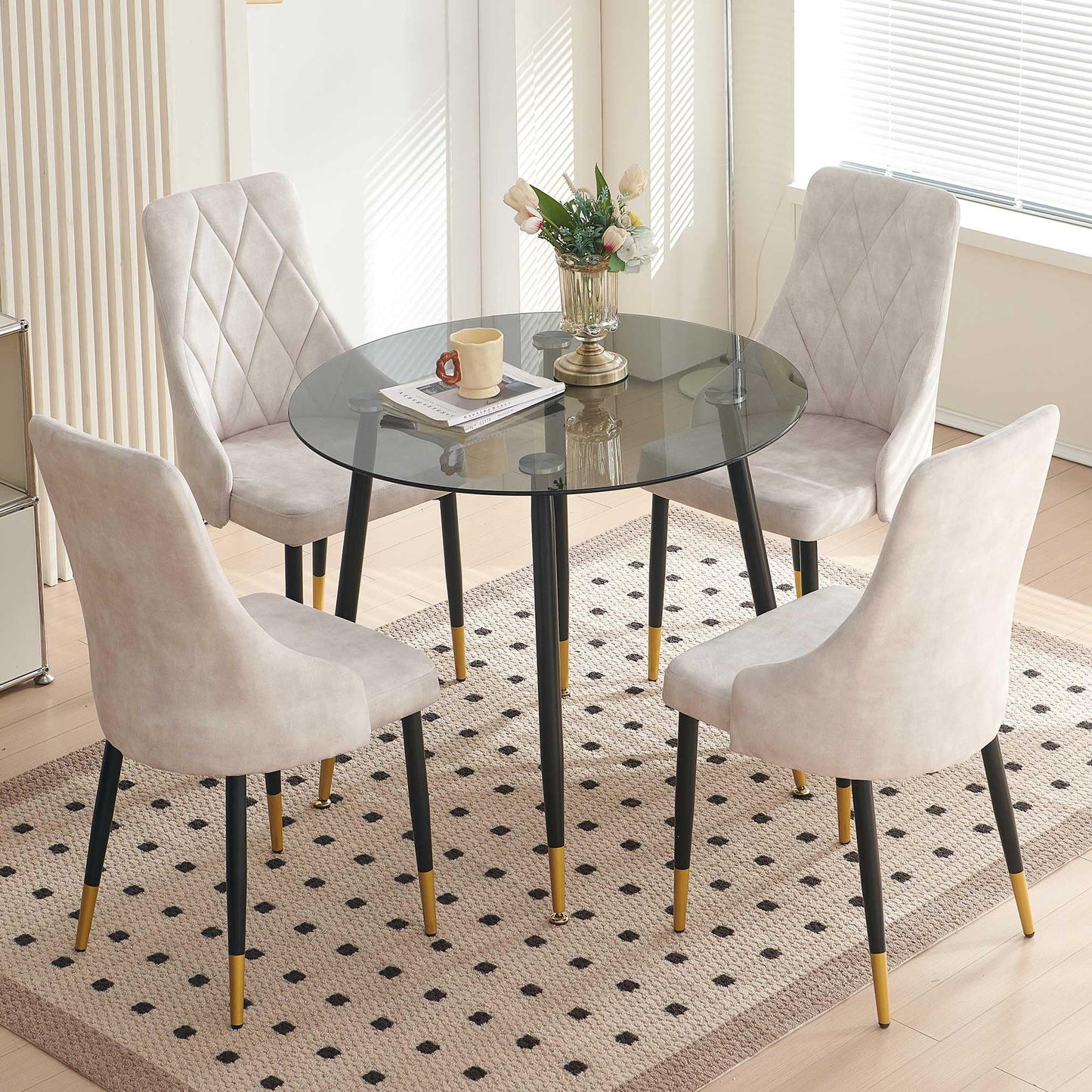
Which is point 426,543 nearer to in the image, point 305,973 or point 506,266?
point 506,266

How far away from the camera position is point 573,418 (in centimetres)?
286

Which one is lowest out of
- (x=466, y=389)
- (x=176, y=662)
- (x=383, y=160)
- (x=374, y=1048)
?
(x=374, y=1048)

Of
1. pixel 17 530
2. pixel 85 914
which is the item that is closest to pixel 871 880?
pixel 85 914

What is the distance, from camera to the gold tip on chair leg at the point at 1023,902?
266cm

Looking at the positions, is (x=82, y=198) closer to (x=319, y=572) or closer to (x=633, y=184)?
(x=319, y=572)

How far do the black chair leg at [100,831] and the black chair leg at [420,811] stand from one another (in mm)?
447

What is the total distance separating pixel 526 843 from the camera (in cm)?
300

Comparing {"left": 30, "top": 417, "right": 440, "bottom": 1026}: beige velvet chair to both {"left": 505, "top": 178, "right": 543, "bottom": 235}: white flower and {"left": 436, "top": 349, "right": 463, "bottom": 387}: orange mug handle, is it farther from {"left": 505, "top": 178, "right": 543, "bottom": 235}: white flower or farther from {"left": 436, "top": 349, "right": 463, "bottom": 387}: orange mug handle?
{"left": 505, "top": 178, "right": 543, "bottom": 235}: white flower

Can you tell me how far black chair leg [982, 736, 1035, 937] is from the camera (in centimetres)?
256

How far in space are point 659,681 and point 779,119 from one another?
222 cm

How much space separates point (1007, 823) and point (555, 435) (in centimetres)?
95

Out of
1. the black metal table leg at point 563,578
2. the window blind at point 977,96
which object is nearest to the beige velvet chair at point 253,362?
the black metal table leg at point 563,578

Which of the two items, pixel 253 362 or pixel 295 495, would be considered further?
pixel 253 362

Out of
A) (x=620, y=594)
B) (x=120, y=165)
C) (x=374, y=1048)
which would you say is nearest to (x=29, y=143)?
(x=120, y=165)
